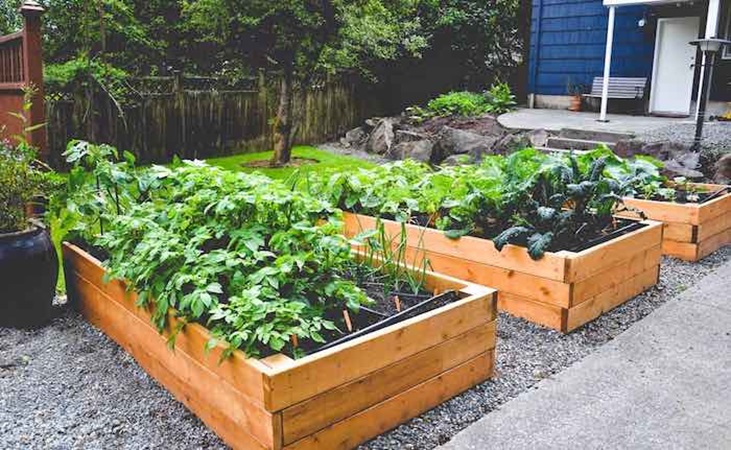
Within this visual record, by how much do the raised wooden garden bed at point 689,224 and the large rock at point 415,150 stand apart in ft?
17.9

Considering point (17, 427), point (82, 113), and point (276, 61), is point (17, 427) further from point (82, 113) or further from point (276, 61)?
point (276, 61)

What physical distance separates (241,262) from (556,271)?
188cm

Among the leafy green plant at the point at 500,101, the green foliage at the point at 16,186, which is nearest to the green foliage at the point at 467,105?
the leafy green plant at the point at 500,101

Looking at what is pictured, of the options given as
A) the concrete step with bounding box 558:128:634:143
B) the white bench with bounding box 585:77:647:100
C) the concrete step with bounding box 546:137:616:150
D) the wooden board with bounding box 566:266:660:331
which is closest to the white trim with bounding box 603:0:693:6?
the white bench with bounding box 585:77:647:100

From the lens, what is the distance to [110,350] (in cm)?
357

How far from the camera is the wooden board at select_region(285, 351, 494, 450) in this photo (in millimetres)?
2502

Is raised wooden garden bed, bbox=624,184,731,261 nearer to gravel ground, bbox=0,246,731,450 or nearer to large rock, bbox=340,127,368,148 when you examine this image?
gravel ground, bbox=0,246,731,450

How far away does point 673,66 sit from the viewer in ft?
42.1

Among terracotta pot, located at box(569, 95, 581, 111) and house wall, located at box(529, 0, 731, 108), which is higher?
house wall, located at box(529, 0, 731, 108)

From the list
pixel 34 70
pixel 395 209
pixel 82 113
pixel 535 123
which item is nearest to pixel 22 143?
pixel 34 70

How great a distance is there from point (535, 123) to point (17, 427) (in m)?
10.4

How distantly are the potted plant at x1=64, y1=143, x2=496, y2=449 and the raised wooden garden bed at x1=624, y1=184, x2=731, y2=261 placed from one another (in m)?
2.87

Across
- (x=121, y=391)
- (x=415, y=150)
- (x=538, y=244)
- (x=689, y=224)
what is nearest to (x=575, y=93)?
(x=415, y=150)

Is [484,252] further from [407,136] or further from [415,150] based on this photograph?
[407,136]
